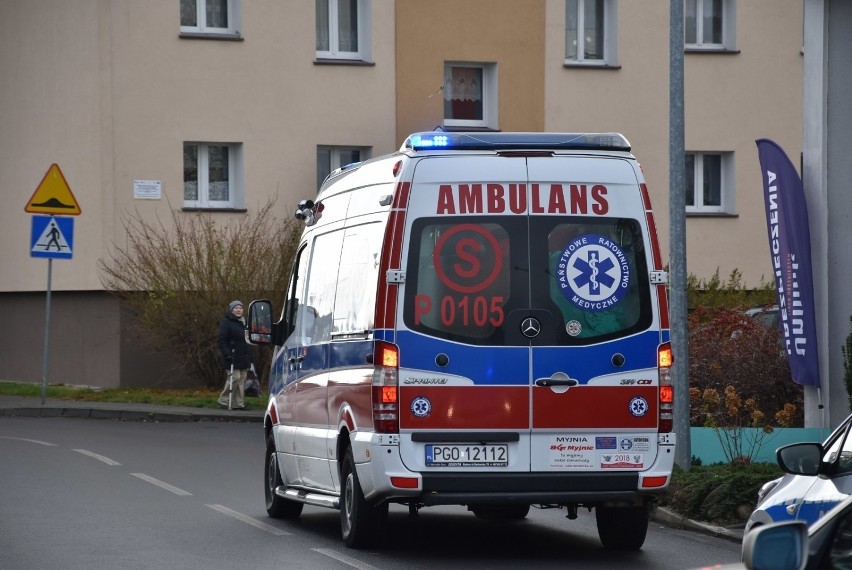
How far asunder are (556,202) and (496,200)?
379mm

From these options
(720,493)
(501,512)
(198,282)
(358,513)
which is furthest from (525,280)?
(198,282)

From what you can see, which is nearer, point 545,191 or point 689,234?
point 545,191

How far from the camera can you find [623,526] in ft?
36.4

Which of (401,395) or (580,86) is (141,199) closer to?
(580,86)

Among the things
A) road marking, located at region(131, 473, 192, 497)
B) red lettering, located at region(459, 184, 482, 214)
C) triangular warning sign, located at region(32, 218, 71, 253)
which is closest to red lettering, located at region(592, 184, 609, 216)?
red lettering, located at region(459, 184, 482, 214)

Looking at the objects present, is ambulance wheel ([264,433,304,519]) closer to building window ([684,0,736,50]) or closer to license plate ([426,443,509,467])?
license plate ([426,443,509,467])

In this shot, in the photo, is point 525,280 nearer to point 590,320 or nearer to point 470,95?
point 590,320

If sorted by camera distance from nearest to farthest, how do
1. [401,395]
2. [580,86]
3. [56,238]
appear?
[401,395]
[56,238]
[580,86]

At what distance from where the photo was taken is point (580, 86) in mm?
33062

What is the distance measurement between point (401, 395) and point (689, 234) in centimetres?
2421

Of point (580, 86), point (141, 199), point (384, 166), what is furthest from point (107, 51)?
point (384, 166)

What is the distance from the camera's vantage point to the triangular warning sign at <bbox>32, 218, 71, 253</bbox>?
25562mm

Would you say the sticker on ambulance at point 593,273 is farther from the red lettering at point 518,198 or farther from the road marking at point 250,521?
the road marking at point 250,521

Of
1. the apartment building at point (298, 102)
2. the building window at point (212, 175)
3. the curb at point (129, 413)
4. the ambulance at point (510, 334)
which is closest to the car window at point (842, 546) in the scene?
the ambulance at point (510, 334)
